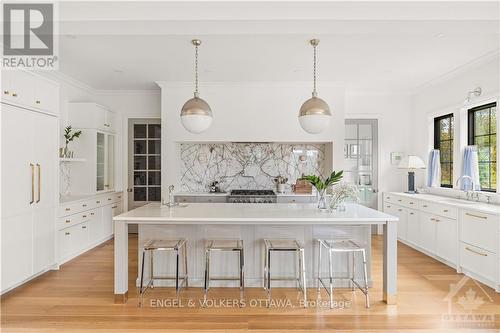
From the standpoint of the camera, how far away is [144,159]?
6387 mm

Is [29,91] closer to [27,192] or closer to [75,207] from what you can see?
[27,192]

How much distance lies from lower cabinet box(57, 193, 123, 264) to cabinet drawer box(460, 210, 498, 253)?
509 centimetres

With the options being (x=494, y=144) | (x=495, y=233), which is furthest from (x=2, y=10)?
(x=494, y=144)

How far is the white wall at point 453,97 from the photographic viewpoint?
428 cm

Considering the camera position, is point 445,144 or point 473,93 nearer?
point 473,93

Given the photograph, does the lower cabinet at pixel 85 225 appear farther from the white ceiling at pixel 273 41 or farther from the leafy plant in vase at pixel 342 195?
the leafy plant in vase at pixel 342 195

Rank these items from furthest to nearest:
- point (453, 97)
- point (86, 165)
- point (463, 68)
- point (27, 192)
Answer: point (86, 165)
point (453, 97)
point (463, 68)
point (27, 192)

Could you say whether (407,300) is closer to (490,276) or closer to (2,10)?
(490,276)

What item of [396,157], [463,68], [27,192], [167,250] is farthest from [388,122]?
[27,192]

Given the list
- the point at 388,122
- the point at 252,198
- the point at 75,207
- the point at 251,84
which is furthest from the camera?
the point at 388,122

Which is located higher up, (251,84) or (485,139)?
(251,84)

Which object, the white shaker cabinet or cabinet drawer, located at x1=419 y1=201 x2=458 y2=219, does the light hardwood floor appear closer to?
the white shaker cabinet

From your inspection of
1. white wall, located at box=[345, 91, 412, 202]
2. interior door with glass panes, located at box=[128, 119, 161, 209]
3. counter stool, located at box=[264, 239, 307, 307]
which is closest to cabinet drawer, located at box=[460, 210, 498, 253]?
counter stool, located at box=[264, 239, 307, 307]

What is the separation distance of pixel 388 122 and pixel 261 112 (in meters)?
2.52
